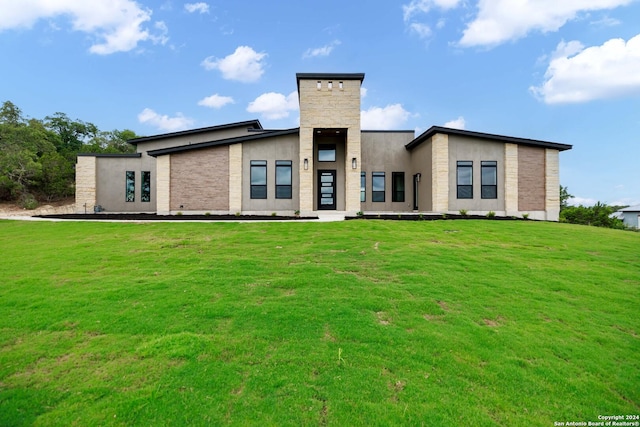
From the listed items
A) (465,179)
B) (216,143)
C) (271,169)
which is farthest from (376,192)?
(216,143)

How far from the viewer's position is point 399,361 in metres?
3.54

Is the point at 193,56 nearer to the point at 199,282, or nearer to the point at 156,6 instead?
the point at 156,6

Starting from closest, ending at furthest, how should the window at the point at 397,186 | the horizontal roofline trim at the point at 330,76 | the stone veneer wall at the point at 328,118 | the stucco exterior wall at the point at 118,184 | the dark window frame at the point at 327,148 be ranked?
1. the horizontal roofline trim at the point at 330,76
2. the stone veneer wall at the point at 328,118
3. the dark window frame at the point at 327,148
4. the window at the point at 397,186
5. the stucco exterior wall at the point at 118,184

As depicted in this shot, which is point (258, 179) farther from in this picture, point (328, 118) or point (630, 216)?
point (630, 216)

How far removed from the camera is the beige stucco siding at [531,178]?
17.5 metres

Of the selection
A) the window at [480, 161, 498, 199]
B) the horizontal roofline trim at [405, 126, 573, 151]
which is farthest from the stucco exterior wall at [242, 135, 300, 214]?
the window at [480, 161, 498, 199]

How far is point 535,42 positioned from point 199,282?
2104 centimetres

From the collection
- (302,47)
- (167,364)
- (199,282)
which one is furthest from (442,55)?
(167,364)

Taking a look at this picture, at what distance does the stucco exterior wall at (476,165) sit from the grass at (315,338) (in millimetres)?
9338

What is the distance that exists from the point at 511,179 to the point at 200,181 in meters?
17.4

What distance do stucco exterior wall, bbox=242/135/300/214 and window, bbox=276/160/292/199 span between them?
0.56ft

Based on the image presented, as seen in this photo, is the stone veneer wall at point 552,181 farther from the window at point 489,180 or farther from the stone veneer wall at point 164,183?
the stone veneer wall at point 164,183

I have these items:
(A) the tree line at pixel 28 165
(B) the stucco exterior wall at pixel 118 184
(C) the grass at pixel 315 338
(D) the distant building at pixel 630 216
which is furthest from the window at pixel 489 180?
(D) the distant building at pixel 630 216

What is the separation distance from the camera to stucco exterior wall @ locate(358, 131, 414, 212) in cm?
2062
